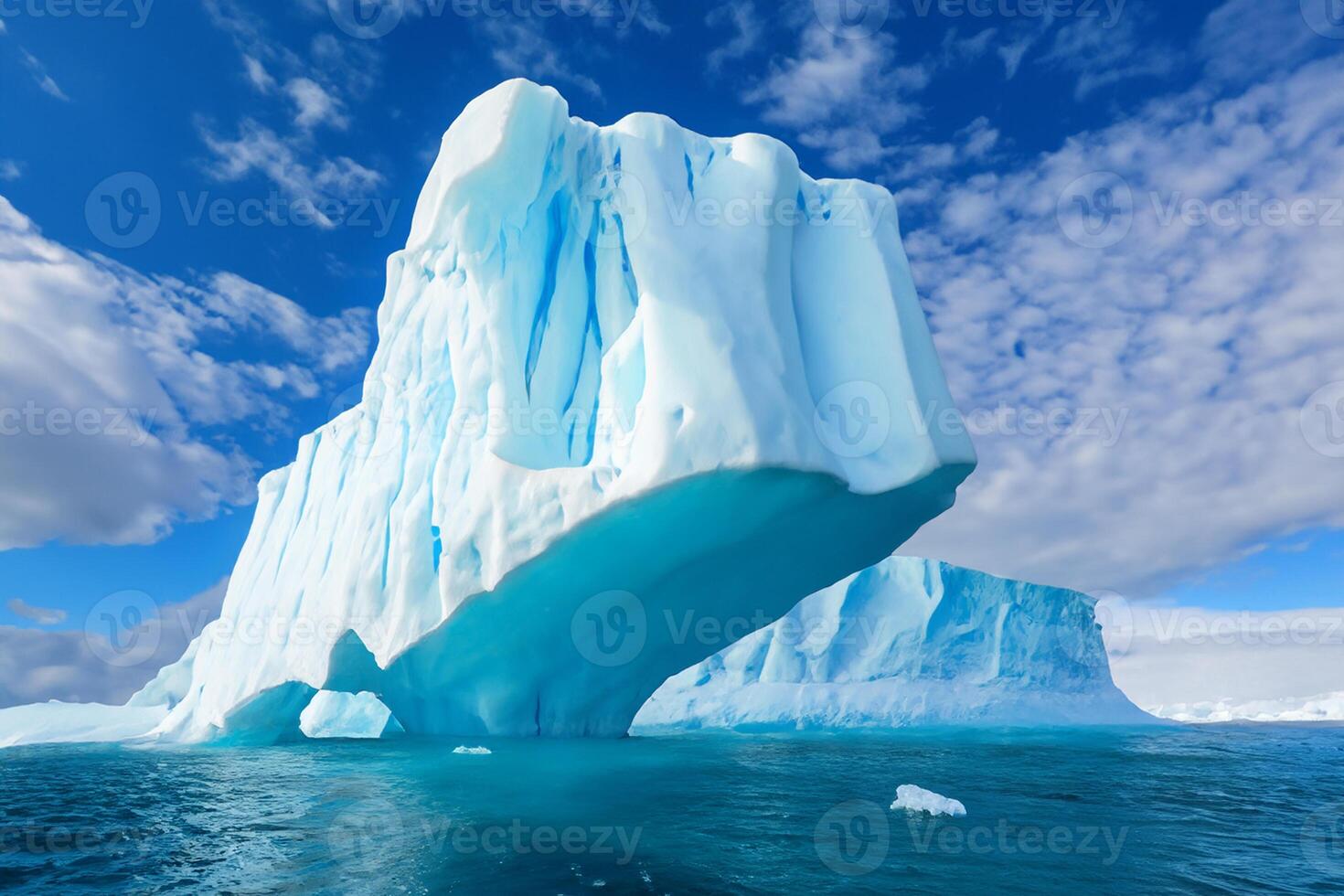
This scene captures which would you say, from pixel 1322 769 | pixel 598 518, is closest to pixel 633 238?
pixel 598 518

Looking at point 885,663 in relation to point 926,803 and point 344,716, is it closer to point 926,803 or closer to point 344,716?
point 344,716

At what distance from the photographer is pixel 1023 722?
105 ft

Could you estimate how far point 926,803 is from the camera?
25.6 feet

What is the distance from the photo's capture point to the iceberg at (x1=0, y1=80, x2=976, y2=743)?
9.33 metres

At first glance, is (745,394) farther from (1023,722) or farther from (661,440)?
(1023,722)

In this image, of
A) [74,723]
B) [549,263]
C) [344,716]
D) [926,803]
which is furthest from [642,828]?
[74,723]

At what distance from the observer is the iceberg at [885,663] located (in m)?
30.8

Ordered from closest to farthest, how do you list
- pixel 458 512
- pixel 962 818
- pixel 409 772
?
pixel 962 818 → pixel 409 772 → pixel 458 512

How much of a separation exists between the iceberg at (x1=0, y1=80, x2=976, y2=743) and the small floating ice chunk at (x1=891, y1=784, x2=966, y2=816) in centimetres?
351

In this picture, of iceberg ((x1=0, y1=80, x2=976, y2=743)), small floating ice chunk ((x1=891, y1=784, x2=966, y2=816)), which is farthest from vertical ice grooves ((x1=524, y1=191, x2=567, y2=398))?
small floating ice chunk ((x1=891, y1=784, x2=966, y2=816))

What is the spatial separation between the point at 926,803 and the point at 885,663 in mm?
24973

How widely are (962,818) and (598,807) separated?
3530 mm

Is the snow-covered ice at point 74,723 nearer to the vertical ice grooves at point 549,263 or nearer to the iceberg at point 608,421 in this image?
the iceberg at point 608,421

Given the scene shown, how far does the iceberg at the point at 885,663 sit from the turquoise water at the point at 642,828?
62.2 feet
